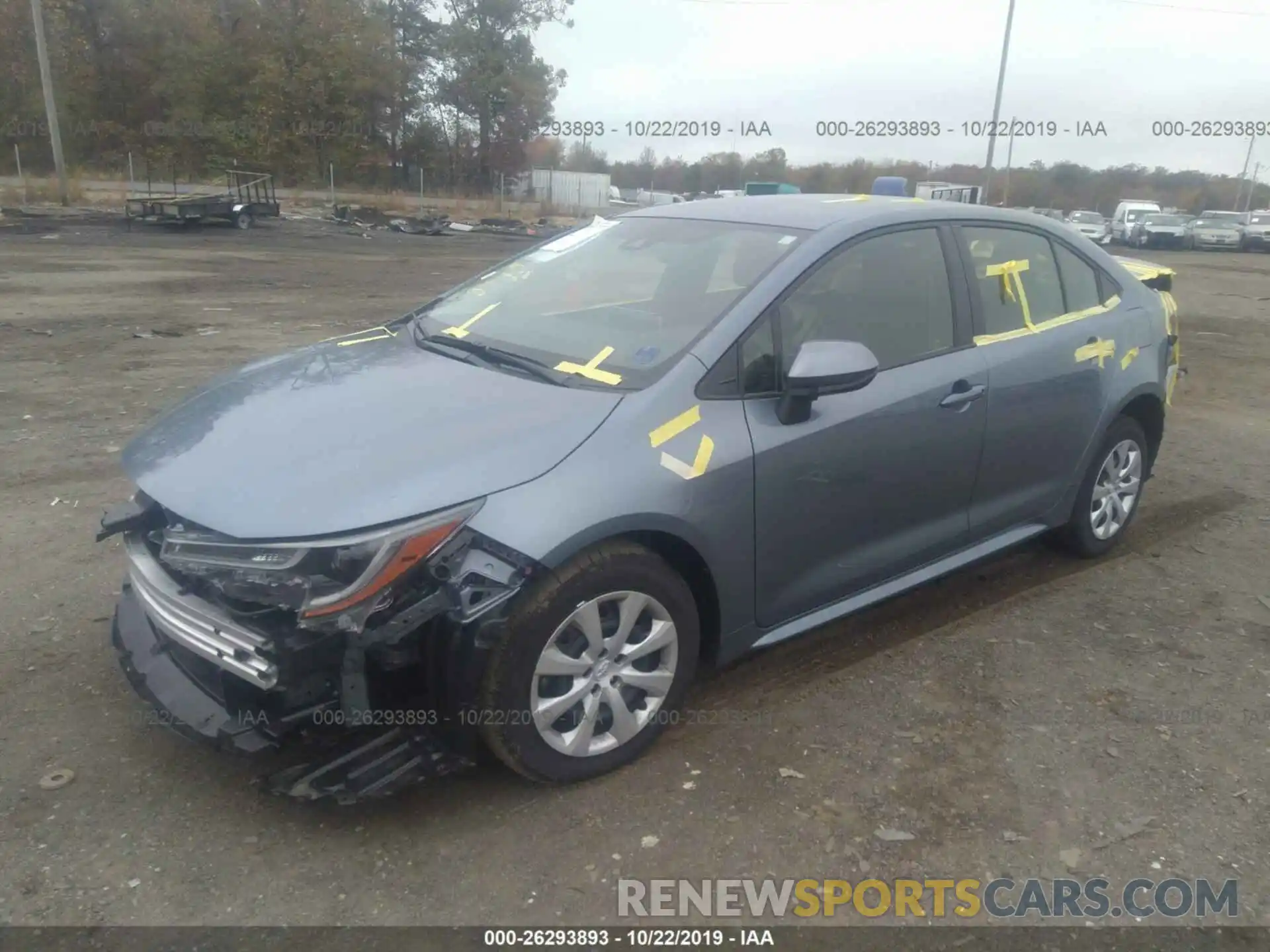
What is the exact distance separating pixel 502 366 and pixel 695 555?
922mm

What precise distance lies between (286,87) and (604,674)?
43.8 metres

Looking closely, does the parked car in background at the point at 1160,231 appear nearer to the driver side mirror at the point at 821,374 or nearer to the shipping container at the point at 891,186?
the shipping container at the point at 891,186

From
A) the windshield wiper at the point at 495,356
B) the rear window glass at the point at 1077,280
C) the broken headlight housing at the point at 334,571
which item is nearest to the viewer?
the broken headlight housing at the point at 334,571

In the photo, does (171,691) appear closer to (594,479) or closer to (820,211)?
(594,479)

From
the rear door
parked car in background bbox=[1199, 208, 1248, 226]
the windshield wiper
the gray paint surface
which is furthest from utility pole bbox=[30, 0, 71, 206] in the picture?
parked car in background bbox=[1199, 208, 1248, 226]

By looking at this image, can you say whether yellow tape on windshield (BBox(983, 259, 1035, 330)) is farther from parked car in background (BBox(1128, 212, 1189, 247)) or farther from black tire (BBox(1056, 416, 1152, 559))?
parked car in background (BBox(1128, 212, 1189, 247))

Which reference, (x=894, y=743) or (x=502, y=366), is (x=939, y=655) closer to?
(x=894, y=743)

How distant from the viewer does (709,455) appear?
9.82 feet

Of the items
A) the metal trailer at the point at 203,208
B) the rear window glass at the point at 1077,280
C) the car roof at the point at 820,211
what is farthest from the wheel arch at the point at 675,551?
the metal trailer at the point at 203,208

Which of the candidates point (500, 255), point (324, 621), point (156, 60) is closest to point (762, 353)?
point (324, 621)

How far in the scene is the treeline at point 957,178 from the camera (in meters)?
29.0

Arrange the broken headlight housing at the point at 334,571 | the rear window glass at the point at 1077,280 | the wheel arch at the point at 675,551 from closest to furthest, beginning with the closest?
the broken headlight housing at the point at 334,571 → the wheel arch at the point at 675,551 → the rear window glass at the point at 1077,280

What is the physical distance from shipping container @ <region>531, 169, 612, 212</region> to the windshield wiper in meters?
40.0

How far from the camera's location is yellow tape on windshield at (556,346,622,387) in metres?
3.09
